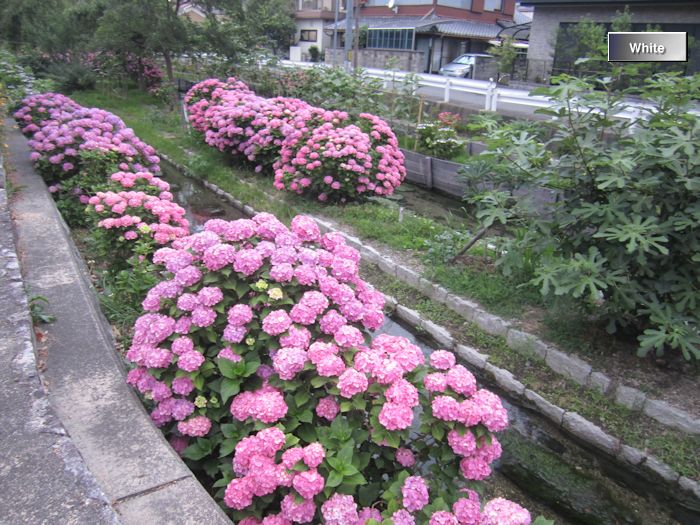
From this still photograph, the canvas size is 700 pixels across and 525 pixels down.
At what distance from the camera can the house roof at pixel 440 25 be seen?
2973 centimetres

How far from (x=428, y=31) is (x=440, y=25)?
820mm

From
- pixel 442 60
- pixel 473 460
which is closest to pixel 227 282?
pixel 473 460

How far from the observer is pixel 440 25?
1179 inches

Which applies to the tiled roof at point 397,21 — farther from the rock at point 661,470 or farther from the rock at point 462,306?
the rock at point 661,470

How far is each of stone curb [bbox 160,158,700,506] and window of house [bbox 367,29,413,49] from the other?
1097 inches

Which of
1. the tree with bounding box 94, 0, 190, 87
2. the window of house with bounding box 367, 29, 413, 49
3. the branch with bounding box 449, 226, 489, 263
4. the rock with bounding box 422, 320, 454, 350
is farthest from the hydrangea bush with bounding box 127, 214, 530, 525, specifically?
the window of house with bounding box 367, 29, 413, 49

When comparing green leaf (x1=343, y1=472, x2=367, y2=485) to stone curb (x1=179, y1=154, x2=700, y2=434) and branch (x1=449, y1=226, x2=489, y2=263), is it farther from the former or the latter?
branch (x1=449, y1=226, x2=489, y2=263)

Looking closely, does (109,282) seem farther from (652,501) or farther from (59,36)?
(59,36)

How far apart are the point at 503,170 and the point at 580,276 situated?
1541 millimetres

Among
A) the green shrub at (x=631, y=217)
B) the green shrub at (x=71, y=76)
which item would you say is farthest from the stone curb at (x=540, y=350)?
the green shrub at (x=71, y=76)

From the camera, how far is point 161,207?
4965 mm

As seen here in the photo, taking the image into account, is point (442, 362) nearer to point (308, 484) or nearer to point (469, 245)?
point (308, 484)

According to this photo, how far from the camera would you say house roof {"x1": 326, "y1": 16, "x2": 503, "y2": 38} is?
1171 inches

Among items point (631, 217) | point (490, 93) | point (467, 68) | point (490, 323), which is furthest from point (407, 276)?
point (467, 68)
